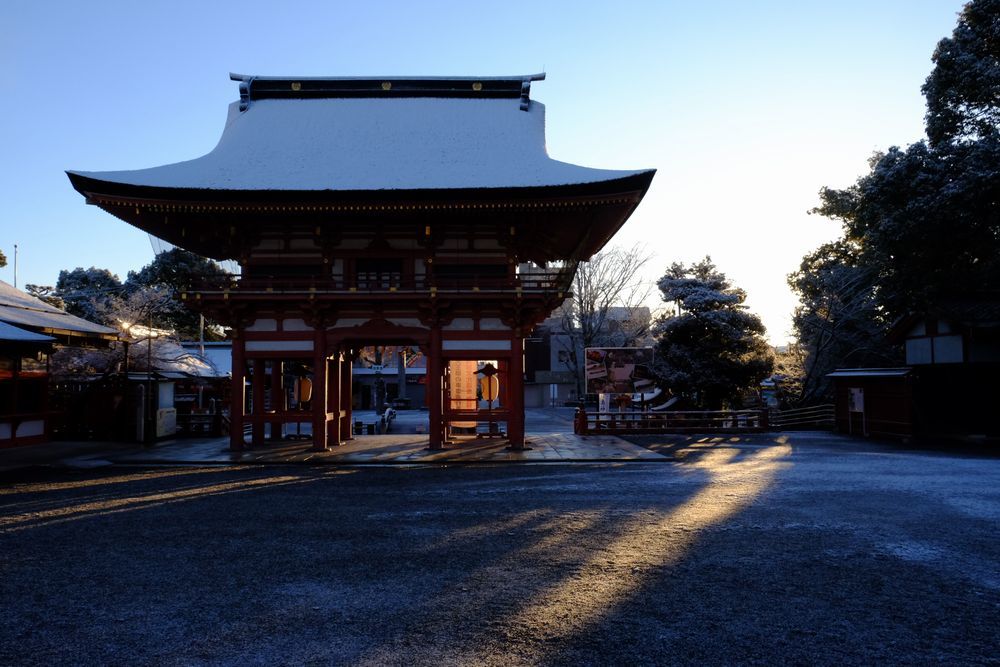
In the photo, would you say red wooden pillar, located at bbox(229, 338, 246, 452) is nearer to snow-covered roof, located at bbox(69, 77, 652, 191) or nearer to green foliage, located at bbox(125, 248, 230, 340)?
snow-covered roof, located at bbox(69, 77, 652, 191)

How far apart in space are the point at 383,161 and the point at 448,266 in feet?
15.3

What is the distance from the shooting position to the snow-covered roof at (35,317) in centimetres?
1961

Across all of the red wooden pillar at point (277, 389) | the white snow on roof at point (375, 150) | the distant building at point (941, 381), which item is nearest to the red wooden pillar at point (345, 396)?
the red wooden pillar at point (277, 389)

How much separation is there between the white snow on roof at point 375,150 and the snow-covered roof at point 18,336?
5.25 metres

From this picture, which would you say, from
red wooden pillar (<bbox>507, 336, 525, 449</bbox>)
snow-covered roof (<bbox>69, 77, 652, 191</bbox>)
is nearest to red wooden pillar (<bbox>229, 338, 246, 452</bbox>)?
snow-covered roof (<bbox>69, 77, 652, 191</bbox>)

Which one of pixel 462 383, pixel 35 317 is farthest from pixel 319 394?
pixel 35 317

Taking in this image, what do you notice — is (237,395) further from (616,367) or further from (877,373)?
(877,373)

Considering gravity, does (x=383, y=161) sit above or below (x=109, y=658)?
above

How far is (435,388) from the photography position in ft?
59.5

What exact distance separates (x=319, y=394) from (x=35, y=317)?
38.1ft

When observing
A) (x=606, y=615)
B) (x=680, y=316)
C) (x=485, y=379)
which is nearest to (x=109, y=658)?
(x=606, y=615)

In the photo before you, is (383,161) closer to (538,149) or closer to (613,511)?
(538,149)

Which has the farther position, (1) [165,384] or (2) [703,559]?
(1) [165,384]

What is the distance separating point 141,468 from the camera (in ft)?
50.3
